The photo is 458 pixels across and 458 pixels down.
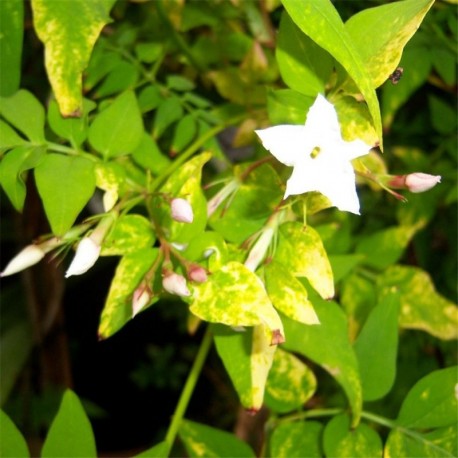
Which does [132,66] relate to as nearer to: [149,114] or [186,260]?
[149,114]

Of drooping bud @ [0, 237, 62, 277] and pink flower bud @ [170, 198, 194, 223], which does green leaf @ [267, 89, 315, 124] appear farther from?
drooping bud @ [0, 237, 62, 277]

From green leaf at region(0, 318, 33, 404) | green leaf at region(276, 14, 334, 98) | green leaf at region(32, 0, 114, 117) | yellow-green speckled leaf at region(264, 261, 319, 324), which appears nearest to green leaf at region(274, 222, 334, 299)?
yellow-green speckled leaf at region(264, 261, 319, 324)

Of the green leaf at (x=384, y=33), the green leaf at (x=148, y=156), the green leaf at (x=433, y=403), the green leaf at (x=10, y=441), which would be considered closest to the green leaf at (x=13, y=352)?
the green leaf at (x=10, y=441)

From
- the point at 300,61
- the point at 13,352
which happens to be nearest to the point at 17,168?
the point at 300,61

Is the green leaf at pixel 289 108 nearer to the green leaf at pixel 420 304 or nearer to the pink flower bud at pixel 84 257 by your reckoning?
the pink flower bud at pixel 84 257

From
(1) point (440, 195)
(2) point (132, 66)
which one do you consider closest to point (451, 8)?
(1) point (440, 195)

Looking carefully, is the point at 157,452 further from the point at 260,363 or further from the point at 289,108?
the point at 289,108
